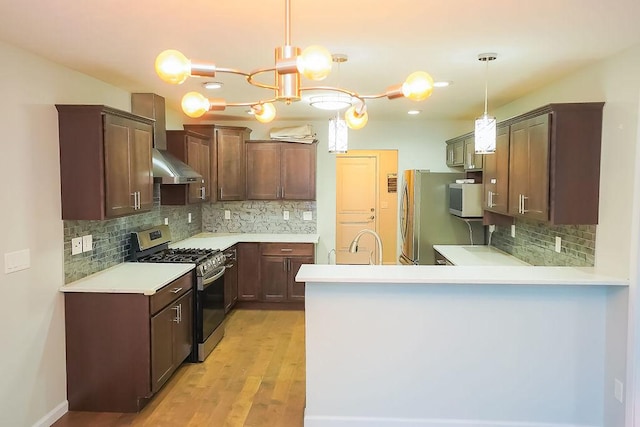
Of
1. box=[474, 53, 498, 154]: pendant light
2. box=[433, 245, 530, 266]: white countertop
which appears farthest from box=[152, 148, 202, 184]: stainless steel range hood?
box=[474, 53, 498, 154]: pendant light

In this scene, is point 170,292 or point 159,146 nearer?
point 170,292

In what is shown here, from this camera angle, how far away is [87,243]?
3.50 metres

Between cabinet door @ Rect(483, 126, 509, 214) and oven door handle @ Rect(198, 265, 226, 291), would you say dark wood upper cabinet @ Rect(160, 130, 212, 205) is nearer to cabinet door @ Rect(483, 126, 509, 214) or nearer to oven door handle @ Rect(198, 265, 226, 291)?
oven door handle @ Rect(198, 265, 226, 291)

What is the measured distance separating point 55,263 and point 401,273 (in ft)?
7.45

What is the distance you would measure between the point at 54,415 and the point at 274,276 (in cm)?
290

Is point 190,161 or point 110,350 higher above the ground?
point 190,161

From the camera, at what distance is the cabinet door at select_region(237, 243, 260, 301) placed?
18.6 feet

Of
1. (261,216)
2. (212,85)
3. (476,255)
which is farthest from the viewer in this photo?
(261,216)

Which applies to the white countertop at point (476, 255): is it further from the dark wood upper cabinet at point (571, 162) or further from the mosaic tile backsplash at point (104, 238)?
the mosaic tile backsplash at point (104, 238)

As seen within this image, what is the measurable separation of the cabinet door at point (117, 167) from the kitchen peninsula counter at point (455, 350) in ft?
4.56

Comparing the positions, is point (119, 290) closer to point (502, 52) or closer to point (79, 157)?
point (79, 157)

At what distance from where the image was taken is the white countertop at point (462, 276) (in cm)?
283

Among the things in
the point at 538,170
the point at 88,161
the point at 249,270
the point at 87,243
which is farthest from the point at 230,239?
the point at 538,170

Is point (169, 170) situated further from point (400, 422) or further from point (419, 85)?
point (419, 85)
